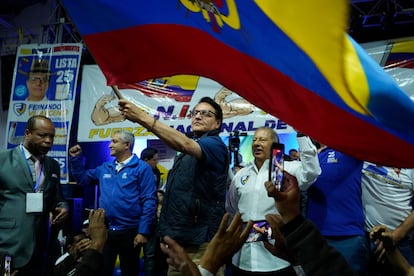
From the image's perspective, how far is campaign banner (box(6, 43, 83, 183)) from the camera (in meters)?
7.07

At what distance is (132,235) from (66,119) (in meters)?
3.11

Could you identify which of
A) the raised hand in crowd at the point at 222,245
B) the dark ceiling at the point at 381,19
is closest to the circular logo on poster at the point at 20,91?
the dark ceiling at the point at 381,19

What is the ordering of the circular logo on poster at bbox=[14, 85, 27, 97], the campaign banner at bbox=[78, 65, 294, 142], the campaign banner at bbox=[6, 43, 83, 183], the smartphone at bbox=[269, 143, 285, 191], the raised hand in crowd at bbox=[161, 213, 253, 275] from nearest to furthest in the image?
the raised hand in crowd at bbox=[161, 213, 253, 275] < the smartphone at bbox=[269, 143, 285, 191] < the campaign banner at bbox=[78, 65, 294, 142] < the campaign banner at bbox=[6, 43, 83, 183] < the circular logo on poster at bbox=[14, 85, 27, 97]

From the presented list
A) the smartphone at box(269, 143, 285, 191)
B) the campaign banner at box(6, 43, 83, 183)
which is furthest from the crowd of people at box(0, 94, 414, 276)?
the campaign banner at box(6, 43, 83, 183)

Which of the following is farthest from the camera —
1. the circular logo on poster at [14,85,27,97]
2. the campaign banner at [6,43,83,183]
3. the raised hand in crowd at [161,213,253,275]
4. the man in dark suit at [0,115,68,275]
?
the circular logo on poster at [14,85,27,97]

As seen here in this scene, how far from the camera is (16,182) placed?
3363mm

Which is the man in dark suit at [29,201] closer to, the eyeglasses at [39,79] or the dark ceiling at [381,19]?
the eyeglasses at [39,79]

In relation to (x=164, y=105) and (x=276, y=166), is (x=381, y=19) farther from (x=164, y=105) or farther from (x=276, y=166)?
(x=276, y=166)

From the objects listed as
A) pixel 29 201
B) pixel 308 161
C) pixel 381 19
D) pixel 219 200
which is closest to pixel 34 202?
pixel 29 201

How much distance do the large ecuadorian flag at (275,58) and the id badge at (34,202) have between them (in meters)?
1.51

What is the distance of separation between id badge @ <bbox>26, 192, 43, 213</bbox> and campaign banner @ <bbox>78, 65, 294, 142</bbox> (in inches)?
146

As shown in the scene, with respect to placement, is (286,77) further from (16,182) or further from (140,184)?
(140,184)

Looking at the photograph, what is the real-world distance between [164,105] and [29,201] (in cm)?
396

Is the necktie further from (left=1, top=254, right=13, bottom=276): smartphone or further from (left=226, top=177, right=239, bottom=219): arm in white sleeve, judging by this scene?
(left=1, top=254, right=13, bottom=276): smartphone
